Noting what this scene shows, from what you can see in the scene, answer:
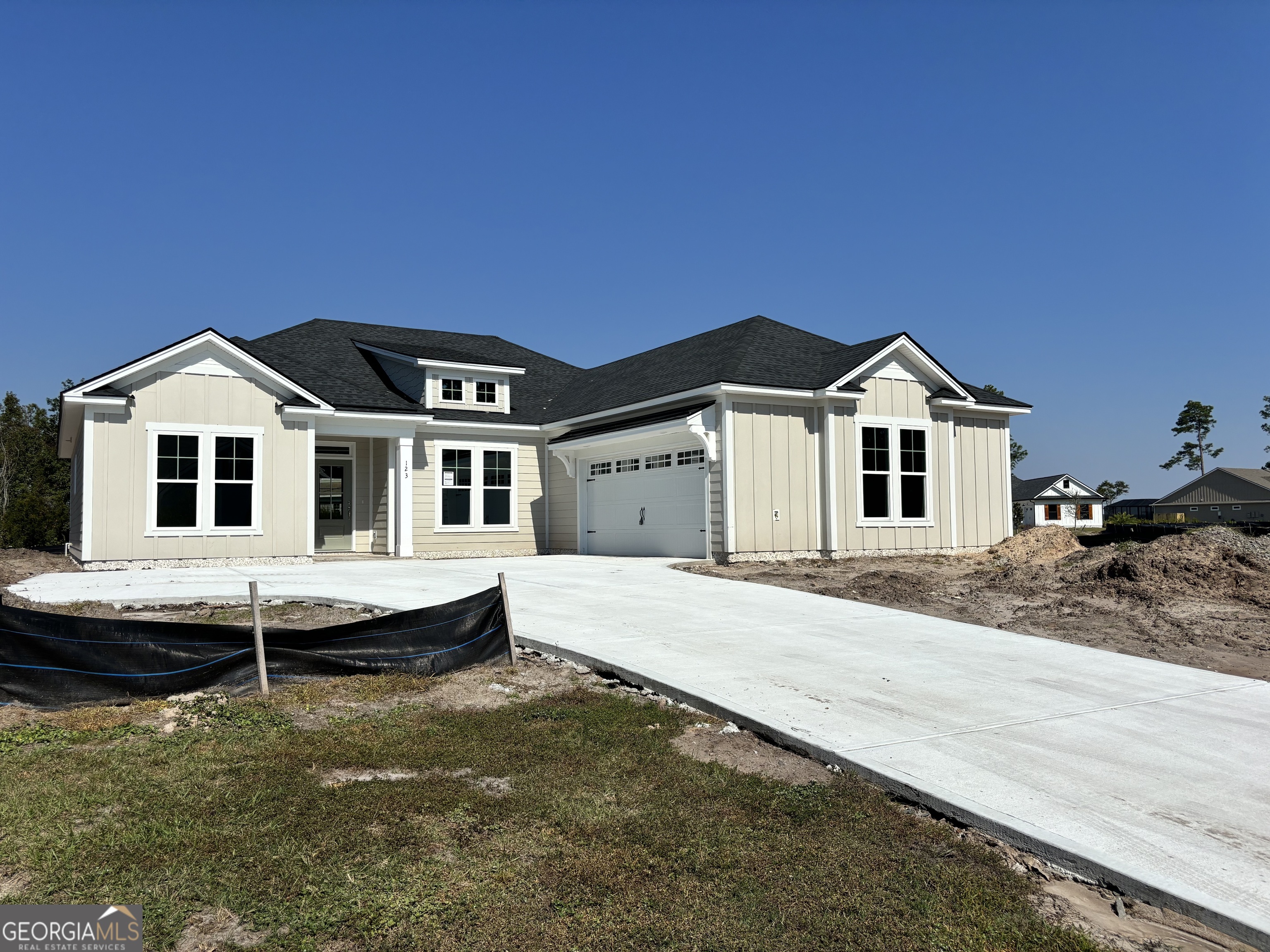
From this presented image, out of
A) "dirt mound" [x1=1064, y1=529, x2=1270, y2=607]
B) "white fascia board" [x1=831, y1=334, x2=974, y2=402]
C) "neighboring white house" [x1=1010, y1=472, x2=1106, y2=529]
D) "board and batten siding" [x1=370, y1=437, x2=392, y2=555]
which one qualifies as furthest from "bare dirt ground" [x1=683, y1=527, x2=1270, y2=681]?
"neighboring white house" [x1=1010, y1=472, x2=1106, y2=529]

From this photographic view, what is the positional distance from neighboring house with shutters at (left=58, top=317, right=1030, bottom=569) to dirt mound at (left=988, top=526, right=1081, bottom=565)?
43.7 inches

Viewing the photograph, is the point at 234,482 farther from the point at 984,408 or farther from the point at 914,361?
the point at 984,408

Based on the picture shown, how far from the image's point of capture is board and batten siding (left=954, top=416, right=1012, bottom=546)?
67.6 feet

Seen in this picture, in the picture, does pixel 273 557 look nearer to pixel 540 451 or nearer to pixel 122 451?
pixel 122 451

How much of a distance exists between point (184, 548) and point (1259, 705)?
1759cm

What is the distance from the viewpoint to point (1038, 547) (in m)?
19.0

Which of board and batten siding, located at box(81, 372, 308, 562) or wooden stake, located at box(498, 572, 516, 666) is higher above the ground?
board and batten siding, located at box(81, 372, 308, 562)

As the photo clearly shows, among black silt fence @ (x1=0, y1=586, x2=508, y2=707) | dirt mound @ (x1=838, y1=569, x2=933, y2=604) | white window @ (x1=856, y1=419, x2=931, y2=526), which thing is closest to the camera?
black silt fence @ (x1=0, y1=586, x2=508, y2=707)

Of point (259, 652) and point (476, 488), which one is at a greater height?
point (476, 488)

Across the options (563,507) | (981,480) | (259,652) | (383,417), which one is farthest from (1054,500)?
(259,652)

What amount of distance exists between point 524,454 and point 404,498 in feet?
11.9

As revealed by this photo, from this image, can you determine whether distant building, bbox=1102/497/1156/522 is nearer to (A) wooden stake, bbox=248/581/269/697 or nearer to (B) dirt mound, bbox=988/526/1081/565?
(B) dirt mound, bbox=988/526/1081/565

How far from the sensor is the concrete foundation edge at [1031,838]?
10.8 feet
